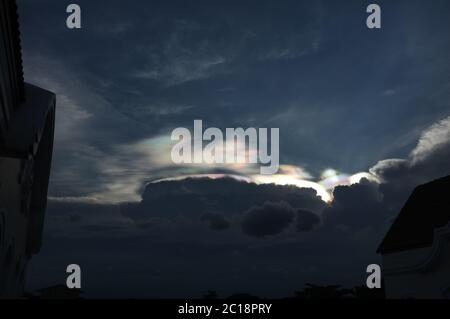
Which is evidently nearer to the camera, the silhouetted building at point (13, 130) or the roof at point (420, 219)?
the silhouetted building at point (13, 130)

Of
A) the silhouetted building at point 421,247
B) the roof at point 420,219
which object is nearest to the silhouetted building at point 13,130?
the silhouetted building at point 421,247

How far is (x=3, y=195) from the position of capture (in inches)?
465

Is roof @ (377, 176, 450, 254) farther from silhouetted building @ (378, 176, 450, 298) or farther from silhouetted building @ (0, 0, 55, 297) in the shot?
silhouetted building @ (0, 0, 55, 297)

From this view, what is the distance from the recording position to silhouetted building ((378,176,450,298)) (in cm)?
2312

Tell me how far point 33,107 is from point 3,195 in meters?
3.32

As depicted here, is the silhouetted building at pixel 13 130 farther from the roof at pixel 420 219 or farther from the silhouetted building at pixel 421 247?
the roof at pixel 420 219

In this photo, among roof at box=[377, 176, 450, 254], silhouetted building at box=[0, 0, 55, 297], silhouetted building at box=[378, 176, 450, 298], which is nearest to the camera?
silhouetted building at box=[0, 0, 55, 297]

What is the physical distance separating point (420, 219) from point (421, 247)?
330 cm

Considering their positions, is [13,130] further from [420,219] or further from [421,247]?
[420,219]

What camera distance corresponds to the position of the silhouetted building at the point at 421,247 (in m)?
23.1

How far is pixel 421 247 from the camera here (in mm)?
25359

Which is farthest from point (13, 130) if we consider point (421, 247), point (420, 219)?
point (420, 219)

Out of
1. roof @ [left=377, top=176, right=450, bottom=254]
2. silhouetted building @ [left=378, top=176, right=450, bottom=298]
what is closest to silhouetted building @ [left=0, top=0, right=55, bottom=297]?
silhouetted building @ [left=378, top=176, right=450, bottom=298]

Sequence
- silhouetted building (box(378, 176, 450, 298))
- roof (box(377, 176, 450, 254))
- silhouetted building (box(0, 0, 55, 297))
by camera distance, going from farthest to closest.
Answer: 1. roof (box(377, 176, 450, 254))
2. silhouetted building (box(378, 176, 450, 298))
3. silhouetted building (box(0, 0, 55, 297))
